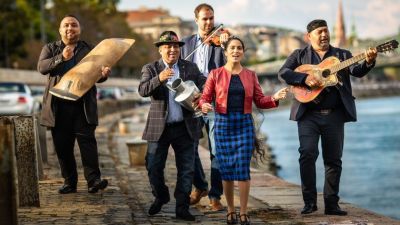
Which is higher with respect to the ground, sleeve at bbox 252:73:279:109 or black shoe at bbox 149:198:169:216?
sleeve at bbox 252:73:279:109

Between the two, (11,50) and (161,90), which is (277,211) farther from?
(11,50)

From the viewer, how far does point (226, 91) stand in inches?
293

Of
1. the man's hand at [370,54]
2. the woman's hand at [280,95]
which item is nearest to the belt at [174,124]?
the woman's hand at [280,95]

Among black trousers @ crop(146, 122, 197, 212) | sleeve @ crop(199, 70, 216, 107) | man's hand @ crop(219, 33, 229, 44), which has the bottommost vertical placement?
black trousers @ crop(146, 122, 197, 212)

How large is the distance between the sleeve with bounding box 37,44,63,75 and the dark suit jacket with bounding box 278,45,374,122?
2.26 metres

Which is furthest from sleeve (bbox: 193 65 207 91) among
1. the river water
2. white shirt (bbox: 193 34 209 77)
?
the river water

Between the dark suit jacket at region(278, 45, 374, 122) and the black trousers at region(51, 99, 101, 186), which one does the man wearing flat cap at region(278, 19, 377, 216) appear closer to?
the dark suit jacket at region(278, 45, 374, 122)

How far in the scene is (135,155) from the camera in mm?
13859

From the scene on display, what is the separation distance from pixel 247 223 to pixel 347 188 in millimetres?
18636

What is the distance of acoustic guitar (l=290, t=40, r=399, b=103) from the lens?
770cm

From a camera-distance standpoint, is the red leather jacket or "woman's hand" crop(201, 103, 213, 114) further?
the red leather jacket

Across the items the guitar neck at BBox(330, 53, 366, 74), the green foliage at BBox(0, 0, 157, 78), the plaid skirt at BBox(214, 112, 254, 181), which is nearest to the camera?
the plaid skirt at BBox(214, 112, 254, 181)

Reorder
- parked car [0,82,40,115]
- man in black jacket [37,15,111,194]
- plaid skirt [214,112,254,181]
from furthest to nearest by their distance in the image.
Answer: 1. parked car [0,82,40,115]
2. man in black jacket [37,15,111,194]
3. plaid skirt [214,112,254,181]

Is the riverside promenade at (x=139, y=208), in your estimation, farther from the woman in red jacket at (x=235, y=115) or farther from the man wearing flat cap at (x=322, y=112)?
the woman in red jacket at (x=235, y=115)
